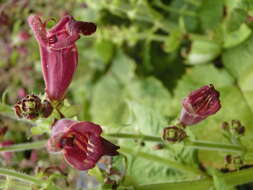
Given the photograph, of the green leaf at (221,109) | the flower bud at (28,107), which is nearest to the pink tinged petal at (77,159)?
the flower bud at (28,107)

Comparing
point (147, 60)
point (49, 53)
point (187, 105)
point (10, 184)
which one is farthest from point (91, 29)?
point (147, 60)

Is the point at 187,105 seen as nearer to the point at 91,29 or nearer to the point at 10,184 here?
the point at 91,29

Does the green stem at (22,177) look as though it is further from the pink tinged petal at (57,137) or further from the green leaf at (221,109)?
the green leaf at (221,109)

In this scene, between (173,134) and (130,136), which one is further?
(130,136)

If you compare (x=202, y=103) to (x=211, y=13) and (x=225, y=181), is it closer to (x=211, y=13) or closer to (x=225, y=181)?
(x=225, y=181)

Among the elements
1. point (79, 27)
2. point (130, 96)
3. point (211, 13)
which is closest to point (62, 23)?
point (79, 27)

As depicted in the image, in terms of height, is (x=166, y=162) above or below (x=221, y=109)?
below

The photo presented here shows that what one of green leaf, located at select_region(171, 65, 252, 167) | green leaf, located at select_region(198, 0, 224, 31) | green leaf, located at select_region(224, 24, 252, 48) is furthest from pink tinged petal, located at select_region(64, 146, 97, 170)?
green leaf, located at select_region(198, 0, 224, 31)
